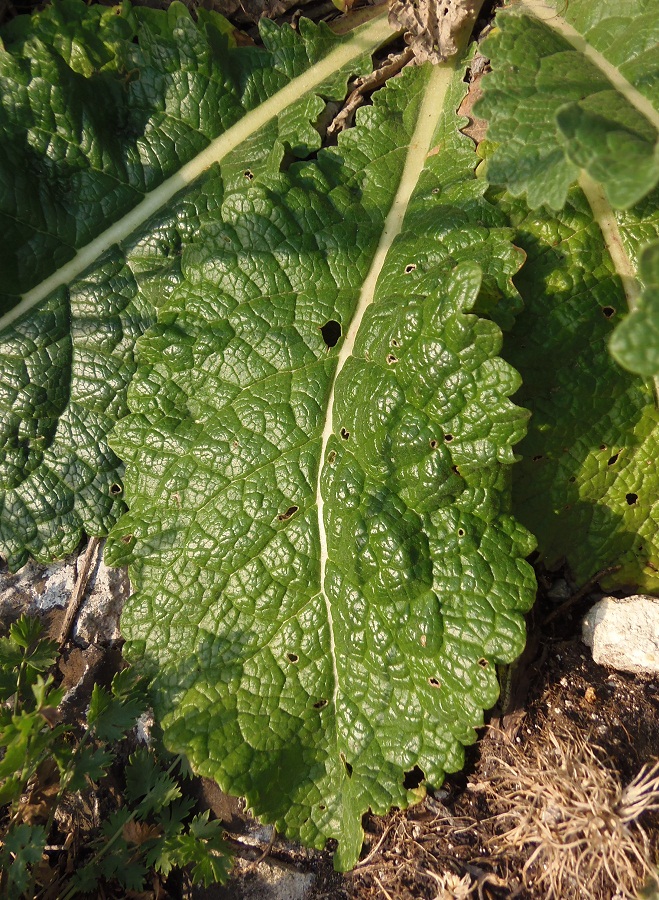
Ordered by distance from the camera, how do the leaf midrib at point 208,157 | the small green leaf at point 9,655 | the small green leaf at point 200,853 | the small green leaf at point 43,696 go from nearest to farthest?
1. the small green leaf at point 43,696
2. the small green leaf at point 200,853
3. the small green leaf at point 9,655
4. the leaf midrib at point 208,157

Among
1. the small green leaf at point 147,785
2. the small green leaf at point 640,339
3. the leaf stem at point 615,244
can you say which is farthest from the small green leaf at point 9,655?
the leaf stem at point 615,244

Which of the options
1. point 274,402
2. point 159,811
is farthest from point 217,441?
point 159,811

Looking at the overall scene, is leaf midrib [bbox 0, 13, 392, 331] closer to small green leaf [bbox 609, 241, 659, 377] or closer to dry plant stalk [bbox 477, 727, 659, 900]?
small green leaf [bbox 609, 241, 659, 377]

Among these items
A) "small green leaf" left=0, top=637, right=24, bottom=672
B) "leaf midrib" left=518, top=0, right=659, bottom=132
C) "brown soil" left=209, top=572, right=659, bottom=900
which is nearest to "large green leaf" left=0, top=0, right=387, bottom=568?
"small green leaf" left=0, top=637, right=24, bottom=672

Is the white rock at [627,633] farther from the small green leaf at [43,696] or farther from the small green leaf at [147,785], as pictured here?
the small green leaf at [43,696]

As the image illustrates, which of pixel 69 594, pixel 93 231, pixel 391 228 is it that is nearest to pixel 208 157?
pixel 93 231

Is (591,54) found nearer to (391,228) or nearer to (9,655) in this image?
(391,228)
